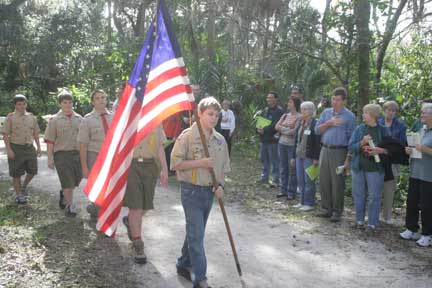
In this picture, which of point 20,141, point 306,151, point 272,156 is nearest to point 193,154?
point 306,151

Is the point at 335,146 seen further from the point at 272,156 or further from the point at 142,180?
the point at 142,180

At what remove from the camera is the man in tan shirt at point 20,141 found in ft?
25.4

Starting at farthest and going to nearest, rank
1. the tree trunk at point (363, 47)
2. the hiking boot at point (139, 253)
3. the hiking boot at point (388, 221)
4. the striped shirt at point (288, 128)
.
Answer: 1. the tree trunk at point (363, 47)
2. the striped shirt at point (288, 128)
3. the hiking boot at point (388, 221)
4. the hiking boot at point (139, 253)

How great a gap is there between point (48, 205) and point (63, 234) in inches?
74.0

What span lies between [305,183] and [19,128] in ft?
16.3

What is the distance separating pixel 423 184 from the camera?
6055mm

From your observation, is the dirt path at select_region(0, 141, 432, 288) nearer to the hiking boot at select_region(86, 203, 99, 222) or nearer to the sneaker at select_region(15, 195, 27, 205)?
the hiking boot at select_region(86, 203, 99, 222)

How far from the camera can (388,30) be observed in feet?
33.4

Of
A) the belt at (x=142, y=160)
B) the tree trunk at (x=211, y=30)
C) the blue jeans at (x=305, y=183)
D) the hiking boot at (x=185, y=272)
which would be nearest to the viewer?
the hiking boot at (x=185, y=272)

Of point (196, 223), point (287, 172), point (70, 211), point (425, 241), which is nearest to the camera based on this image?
point (196, 223)

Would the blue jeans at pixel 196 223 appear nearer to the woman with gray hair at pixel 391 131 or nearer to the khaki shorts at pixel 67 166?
the khaki shorts at pixel 67 166

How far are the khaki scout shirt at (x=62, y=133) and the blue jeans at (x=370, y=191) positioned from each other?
4.19m

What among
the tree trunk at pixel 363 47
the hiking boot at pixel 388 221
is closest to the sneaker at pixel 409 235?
the hiking boot at pixel 388 221

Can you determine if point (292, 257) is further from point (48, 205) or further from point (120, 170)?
point (48, 205)
